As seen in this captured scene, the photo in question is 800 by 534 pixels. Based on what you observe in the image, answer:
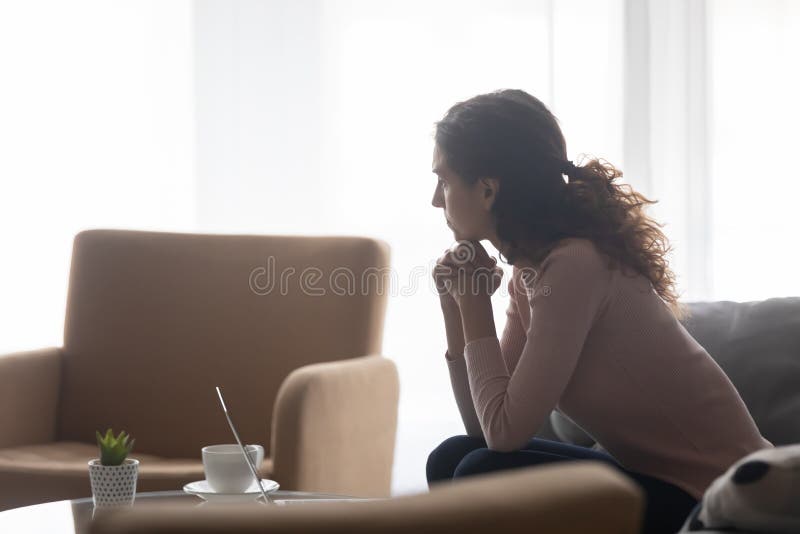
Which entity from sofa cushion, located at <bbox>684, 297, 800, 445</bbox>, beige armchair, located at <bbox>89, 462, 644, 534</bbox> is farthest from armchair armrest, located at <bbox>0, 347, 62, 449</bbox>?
beige armchair, located at <bbox>89, 462, 644, 534</bbox>

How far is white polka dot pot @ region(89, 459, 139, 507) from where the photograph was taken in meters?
1.43

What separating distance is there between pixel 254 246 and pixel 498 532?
80.3 inches

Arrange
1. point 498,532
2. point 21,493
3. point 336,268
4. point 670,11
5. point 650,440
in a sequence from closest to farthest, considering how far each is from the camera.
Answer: point 498,532 → point 650,440 → point 21,493 → point 336,268 → point 670,11

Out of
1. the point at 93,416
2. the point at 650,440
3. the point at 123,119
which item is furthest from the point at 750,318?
the point at 123,119

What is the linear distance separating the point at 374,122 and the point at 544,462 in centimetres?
179

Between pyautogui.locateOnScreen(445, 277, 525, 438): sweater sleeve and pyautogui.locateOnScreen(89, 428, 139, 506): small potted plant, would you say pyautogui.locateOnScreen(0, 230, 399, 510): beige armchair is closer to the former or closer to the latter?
pyautogui.locateOnScreen(445, 277, 525, 438): sweater sleeve

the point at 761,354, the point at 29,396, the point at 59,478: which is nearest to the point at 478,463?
the point at 761,354

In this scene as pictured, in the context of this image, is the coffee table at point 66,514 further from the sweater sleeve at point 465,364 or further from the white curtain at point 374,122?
the white curtain at point 374,122

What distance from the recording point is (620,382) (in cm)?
160

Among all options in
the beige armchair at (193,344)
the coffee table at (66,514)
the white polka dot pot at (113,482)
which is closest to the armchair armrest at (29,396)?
the beige armchair at (193,344)

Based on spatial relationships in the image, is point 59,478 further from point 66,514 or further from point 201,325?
point 66,514

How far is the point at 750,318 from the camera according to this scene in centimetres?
200

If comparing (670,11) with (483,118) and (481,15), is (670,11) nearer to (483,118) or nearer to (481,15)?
(481,15)

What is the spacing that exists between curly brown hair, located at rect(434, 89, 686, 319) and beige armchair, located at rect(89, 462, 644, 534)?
3.38 feet
